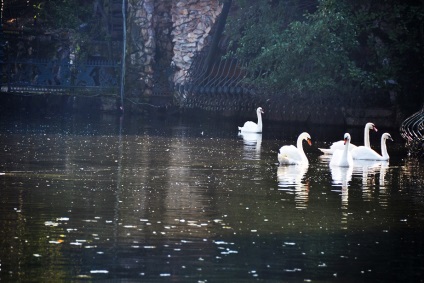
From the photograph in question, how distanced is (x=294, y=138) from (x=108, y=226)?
16.6 meters

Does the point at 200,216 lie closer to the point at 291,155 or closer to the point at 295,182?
the point at 295,182

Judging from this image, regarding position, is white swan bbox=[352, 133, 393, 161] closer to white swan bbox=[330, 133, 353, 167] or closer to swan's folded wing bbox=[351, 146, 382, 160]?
swan's folded wing bbox=[351, 146, 382, 160]

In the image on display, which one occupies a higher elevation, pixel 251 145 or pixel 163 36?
pixel 163 36

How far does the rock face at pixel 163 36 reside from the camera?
41.0m

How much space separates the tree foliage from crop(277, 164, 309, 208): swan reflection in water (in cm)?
1264

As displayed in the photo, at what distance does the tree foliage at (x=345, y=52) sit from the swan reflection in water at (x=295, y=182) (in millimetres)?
12637

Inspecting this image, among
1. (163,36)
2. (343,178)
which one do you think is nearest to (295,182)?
(343,178)

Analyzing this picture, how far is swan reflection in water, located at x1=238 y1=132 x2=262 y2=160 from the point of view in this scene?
75.0 feet

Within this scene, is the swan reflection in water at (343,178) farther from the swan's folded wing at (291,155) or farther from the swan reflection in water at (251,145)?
the swan reflection in water at (251,145)

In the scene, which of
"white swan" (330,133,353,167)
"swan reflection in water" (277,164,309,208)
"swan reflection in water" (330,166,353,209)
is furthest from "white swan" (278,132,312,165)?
"swan reflection in water" (330,166,353,209)

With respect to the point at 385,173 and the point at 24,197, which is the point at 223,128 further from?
the point at 24,197

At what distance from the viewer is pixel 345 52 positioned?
3388 centimetres

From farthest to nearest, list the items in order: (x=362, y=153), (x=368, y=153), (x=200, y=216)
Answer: (x=362, y=153), (x=368, y=153), (x=200, y=216)

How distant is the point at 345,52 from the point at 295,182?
53.8 feet
